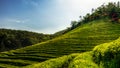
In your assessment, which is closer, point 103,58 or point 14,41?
point 103,58

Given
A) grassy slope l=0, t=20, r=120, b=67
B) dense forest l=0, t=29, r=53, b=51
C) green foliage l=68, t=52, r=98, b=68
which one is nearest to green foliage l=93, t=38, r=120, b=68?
green foliage l=68, t=52, r=98, b=68

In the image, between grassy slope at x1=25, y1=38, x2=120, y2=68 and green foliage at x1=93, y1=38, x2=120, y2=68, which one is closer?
green foliage at x1=93, y1=38, x2=120, y2=68

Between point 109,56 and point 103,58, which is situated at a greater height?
point 109,56

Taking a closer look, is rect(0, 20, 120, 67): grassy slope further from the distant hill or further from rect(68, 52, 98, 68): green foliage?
rect(68, 52, 98, 68): green foliage

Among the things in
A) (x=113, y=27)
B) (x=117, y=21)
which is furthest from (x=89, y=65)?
(x=117, y=21)

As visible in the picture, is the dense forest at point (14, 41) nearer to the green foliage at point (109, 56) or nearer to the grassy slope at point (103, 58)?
the grassy slope at point (103, 58)

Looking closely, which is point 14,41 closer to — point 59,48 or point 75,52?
point 59,48

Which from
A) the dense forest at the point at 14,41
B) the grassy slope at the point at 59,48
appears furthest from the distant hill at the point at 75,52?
the dense forest at the point at 14,41

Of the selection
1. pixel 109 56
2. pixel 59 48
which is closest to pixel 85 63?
pixel 109 56

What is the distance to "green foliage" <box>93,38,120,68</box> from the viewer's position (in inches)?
1055

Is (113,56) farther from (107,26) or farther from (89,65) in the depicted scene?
(107,26)

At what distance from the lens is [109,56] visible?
27.9 meters

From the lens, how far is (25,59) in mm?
82812

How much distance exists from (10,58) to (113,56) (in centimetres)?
6216
